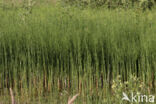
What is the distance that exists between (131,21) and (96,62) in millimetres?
1484

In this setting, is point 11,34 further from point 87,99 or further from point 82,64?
point 87,99

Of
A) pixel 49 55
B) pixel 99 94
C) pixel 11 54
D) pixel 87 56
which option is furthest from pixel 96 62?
pixel 11 54

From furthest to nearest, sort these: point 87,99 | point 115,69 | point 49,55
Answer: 1. point 49,55
2. point 115,69
3. point 87,99

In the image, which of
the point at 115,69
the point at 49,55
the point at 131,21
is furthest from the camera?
the point at 131,21

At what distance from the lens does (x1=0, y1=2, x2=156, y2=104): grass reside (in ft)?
13.9

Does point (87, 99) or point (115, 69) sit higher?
point (115, 69)

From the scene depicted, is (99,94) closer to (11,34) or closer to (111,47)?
(111,47)

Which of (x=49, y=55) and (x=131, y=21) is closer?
(x=49, y=55)

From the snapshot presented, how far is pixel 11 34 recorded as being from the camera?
4926 mm

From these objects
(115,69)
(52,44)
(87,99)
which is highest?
(52,44)

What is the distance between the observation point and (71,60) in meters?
4.34

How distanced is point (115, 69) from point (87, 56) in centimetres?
42

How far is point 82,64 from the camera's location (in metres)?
4.59

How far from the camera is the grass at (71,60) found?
4.23 metres
